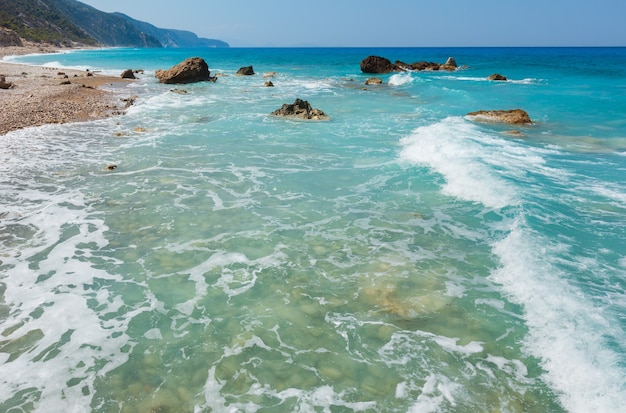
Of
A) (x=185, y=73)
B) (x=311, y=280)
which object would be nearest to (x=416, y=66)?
(x=185, y=73)

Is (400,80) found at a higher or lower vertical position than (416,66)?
lower

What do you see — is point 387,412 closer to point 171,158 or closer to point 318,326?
point 318,326

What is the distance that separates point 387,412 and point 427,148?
12721 millimetres

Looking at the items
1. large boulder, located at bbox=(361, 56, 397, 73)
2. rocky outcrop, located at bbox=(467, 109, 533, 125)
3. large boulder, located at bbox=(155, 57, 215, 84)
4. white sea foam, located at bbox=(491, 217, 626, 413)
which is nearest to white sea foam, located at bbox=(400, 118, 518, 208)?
rocky outcrop, located at bbox=(467, 109, 533, 125)

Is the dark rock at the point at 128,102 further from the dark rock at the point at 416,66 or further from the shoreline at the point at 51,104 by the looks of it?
the dark rock at the point at 416,66

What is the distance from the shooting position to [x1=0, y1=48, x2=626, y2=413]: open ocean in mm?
4922

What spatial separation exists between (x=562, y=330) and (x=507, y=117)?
63.5ft

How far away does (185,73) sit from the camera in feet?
136

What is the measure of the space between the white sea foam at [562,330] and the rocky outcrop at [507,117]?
53.3 ft

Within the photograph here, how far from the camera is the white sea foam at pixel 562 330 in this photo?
4.78m

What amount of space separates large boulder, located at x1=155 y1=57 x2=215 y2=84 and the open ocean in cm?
2772

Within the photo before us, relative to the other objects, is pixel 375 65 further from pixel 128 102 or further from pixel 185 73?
pixel 128 102

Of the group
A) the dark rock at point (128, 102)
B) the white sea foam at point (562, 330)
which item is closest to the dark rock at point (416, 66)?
the dark rock at point (128, 102)

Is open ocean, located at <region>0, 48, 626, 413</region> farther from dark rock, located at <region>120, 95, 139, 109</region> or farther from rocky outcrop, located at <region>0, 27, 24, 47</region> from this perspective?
rocky outcrop, located at <region>0, 27, 24, 47</region>
